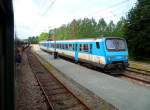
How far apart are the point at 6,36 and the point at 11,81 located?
71 cm

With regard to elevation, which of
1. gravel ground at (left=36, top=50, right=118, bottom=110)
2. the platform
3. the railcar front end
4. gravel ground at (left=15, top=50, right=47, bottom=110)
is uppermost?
the railcar front end

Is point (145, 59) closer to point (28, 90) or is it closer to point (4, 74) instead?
point (28, 90)

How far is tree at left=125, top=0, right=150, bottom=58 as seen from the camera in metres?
30.3

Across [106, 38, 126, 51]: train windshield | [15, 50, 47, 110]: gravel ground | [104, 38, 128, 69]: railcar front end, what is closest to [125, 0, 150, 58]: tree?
[106, 38, 126, 51]: train windshield

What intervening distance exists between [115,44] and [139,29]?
1479 cm

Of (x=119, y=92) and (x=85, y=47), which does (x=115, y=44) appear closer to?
(x=85, y=47)

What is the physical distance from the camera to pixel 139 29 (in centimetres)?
3125

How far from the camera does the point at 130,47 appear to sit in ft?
107

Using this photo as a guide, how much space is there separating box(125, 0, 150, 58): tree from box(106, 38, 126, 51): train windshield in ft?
42.5

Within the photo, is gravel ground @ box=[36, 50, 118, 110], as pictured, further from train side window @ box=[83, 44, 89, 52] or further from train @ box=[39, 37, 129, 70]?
train side window @ box=[83, 44, 89, 52]

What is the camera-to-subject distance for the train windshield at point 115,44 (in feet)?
56.5

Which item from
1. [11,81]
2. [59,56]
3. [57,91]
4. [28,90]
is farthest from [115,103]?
[59,56]

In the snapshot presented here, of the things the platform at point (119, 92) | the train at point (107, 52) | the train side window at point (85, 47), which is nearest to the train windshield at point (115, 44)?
the train at point (107, 52)

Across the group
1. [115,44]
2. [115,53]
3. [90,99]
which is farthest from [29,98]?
[115,44]
